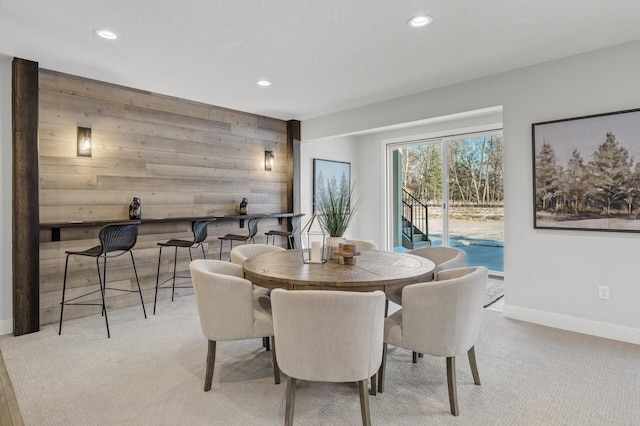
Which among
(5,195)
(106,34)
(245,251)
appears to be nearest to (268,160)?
(245,251)

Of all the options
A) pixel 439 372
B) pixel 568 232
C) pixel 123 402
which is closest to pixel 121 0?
pixel 123 402

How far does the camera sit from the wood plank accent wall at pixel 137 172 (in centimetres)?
358

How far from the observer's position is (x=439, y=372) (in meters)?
2.49

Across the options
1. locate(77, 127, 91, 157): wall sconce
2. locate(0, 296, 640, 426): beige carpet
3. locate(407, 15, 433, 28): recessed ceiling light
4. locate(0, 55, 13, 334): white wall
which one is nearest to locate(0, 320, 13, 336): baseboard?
locate(0, 55, 13, 334): white wall

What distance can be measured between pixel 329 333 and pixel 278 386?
87 centimetres

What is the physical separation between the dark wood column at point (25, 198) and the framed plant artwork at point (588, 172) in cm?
471

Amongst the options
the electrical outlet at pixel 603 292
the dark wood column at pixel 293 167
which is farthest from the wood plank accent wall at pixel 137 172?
the electrical outlet at pixel 603 292

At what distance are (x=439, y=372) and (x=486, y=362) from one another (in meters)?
0.42

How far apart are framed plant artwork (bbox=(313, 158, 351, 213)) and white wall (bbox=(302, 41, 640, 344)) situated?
96.2 inches

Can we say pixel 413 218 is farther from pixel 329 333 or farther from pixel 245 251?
A: pixel 329 333

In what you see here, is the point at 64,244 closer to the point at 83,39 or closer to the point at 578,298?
the point at 83,39

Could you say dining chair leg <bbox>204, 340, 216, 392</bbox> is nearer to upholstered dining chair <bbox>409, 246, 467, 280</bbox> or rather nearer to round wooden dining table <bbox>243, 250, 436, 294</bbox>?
round wooden dining table <bbox>243, 250, 436, 294</bbox>

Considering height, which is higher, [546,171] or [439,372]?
[546,171]

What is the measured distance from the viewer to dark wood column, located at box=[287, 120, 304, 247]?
225 inches
